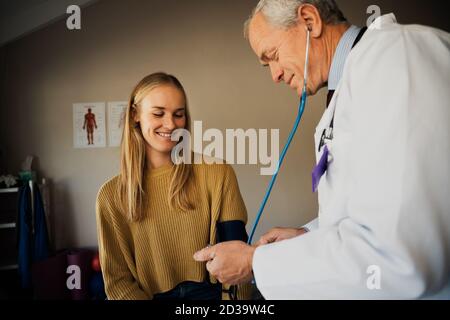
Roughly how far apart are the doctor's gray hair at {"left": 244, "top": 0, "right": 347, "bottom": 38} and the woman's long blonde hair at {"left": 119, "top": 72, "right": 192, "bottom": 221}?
0.31 m

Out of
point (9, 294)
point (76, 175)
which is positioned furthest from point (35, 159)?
point (9, 294)

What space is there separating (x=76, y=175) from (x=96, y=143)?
3.8 inches

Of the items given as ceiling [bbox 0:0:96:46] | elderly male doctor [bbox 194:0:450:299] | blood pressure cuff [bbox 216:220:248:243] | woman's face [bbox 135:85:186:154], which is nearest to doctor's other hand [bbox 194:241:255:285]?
elderly male doctor [bbox 194:0:450:299]

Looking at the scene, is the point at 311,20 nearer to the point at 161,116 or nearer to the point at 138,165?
the point at 161,116

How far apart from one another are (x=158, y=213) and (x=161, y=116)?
0.23 meters

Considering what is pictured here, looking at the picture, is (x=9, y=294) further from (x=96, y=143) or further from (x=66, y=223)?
(x=96, y=143)

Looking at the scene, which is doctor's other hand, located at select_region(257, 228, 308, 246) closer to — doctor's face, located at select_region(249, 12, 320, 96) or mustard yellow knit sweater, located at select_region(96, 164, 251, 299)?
mustard yellow knit sweater, located at select_region(96, 164, 251, 299)

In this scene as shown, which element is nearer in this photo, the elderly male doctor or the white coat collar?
the elderly male doctor

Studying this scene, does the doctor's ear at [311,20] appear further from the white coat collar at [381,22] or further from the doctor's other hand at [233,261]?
the doctor's other hand at [233,261]

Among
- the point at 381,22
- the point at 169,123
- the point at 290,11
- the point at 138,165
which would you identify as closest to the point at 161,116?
the point at 169,123

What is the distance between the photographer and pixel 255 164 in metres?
0.86

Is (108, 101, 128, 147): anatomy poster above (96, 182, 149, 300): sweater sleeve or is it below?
above

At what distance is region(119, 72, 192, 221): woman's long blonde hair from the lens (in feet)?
2.71

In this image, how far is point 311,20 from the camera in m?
0.61
